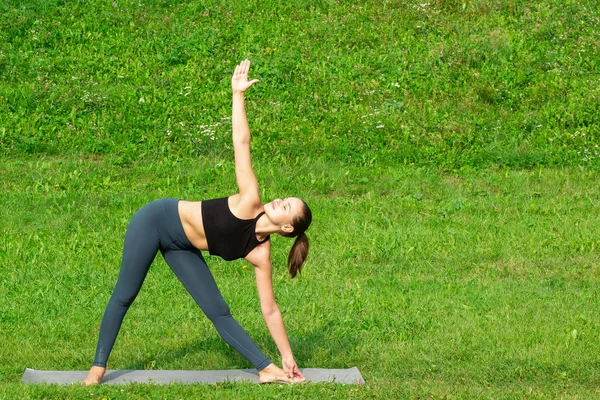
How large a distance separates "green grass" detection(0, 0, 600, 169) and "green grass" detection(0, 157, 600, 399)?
2.61 feet

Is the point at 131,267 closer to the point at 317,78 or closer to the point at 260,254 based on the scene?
the point at 260,254

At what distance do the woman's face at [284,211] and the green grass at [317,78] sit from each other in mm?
7218

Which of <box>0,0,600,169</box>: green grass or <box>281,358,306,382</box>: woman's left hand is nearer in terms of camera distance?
<box>281,358,306,382</box>: woman's left hand

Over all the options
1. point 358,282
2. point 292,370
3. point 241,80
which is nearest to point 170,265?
point 292,370

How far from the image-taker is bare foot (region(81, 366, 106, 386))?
6.44 m

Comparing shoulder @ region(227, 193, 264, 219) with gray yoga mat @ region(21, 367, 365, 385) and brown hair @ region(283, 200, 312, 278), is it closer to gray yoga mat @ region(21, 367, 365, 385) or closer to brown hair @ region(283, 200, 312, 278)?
brown hair @ region(283, 200, 312, 278)

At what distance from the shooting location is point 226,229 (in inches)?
240

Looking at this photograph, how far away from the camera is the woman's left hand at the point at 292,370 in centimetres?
647

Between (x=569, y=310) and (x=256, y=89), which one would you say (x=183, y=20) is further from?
(x=569, y=310)

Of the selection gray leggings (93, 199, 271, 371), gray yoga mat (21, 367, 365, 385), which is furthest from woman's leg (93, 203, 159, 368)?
gray yoga mat (21, 367, 365, 385)

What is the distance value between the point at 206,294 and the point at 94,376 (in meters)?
0.93

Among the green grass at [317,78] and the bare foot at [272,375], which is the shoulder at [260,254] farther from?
the green grass at [317,78]

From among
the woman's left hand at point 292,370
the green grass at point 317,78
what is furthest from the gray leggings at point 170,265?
the green grass at point 317,78

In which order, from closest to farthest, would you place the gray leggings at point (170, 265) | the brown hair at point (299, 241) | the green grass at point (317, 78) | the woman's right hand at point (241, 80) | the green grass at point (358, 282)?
the woman's right hand at point (241, 80), the brown hair at point (299, 241), the gray leggings at point (170, 265), the green grass at point (358, 282), the green grass at point (317, 78)
